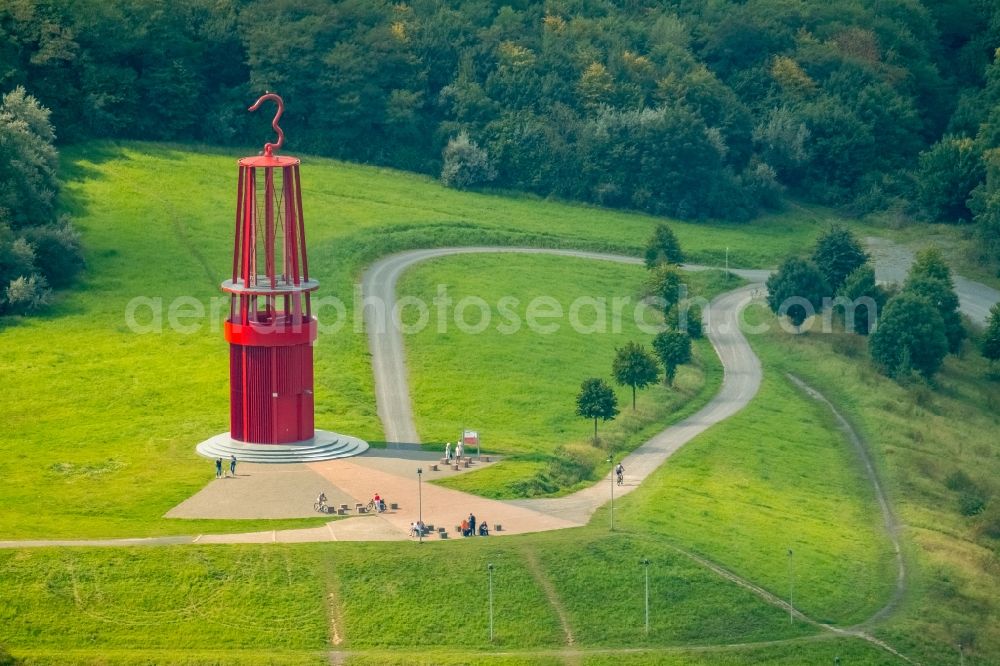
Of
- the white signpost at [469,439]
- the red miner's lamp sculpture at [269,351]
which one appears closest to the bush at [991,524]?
the white signpost at [469,439]

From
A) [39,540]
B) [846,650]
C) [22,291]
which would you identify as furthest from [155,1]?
[846,650]

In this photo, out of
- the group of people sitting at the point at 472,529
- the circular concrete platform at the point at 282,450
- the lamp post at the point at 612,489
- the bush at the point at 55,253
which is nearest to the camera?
the group of people sitting at the point at 472,529

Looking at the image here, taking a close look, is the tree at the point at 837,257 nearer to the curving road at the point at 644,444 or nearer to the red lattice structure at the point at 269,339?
the curving road at the point at 644,444

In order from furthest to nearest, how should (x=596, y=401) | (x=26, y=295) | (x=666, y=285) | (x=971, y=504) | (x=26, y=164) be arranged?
1. (x=666, y=285)
2. (x=26, y=164)
3. (x=26, y=295)
4. (x=596, y=401)
5. (x=971, y=504)

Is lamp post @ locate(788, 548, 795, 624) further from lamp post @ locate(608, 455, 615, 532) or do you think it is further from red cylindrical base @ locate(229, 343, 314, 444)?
red cylindrical base @ locate(229, 343, 314, 444)

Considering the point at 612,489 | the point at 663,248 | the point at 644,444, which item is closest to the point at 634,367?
the point at 644,444

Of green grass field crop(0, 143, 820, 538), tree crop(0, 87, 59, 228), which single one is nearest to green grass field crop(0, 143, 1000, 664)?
green grass field crop(0, 143, 820, 538)

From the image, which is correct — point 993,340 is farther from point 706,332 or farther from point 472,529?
point 472,529
